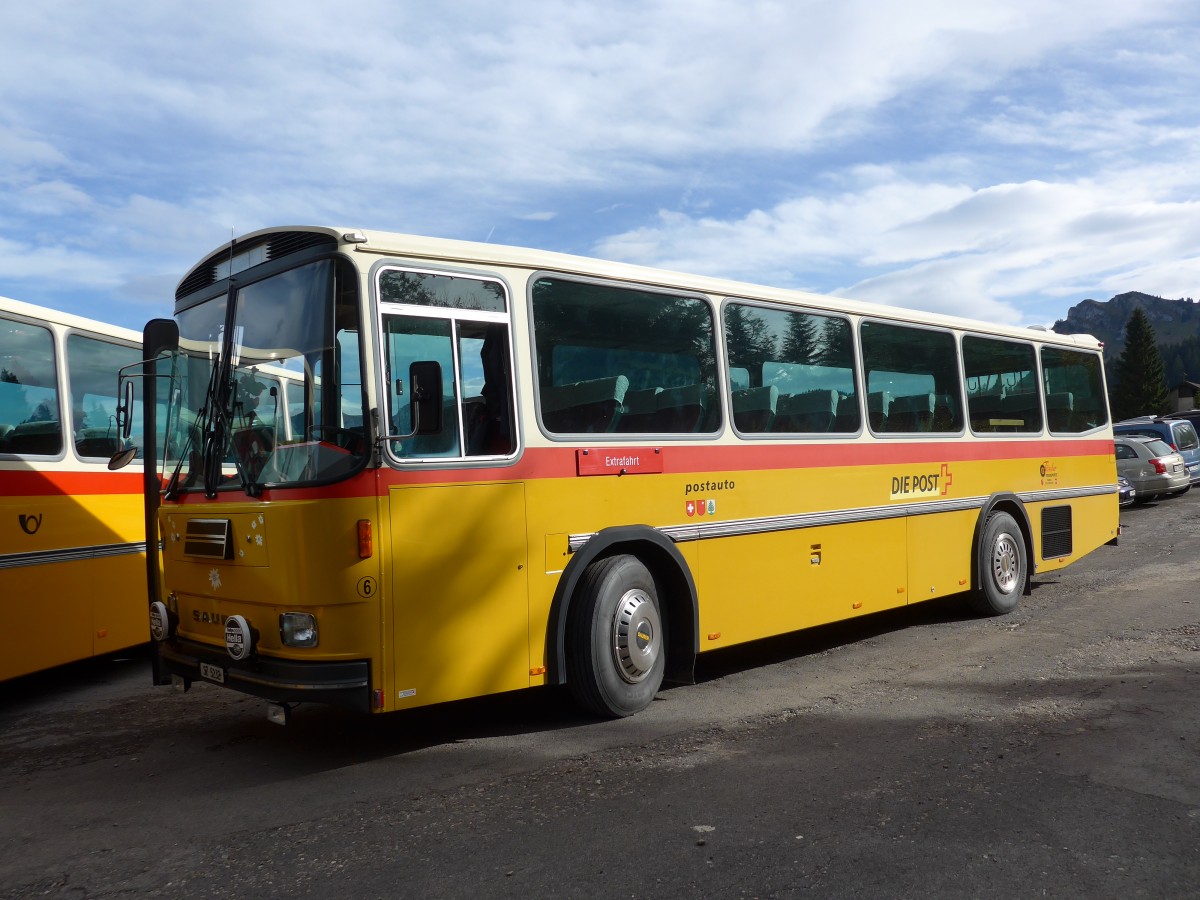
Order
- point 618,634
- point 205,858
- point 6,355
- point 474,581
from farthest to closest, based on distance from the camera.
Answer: point 6,355 → point 618,634 → point 474,581 → point 205,858

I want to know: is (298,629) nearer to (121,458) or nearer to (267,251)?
(267,251)

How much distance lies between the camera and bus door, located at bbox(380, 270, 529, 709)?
18.0ft

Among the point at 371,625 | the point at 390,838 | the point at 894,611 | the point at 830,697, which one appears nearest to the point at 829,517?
the point at 830,697

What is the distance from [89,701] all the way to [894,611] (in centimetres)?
789

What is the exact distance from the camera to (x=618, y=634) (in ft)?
21.0

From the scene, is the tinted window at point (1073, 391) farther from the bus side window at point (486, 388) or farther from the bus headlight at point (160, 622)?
the bus headlight at point (160, 622)

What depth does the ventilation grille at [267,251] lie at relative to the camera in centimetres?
559

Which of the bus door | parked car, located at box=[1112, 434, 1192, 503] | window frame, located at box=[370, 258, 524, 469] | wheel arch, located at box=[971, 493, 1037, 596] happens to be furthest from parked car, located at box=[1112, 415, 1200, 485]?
the bus door

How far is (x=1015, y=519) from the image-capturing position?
10.7 metres

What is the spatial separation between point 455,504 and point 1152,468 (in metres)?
21.0

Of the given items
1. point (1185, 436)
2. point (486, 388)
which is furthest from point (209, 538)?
point (1185, 436)

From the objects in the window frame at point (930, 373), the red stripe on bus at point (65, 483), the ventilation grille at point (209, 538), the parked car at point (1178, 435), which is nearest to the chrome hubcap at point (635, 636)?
the ventilation grille at point (209, 538)

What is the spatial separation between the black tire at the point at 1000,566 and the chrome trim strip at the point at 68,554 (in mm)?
7793

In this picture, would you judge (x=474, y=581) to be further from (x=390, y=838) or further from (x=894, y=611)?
(x=894, y=611)
